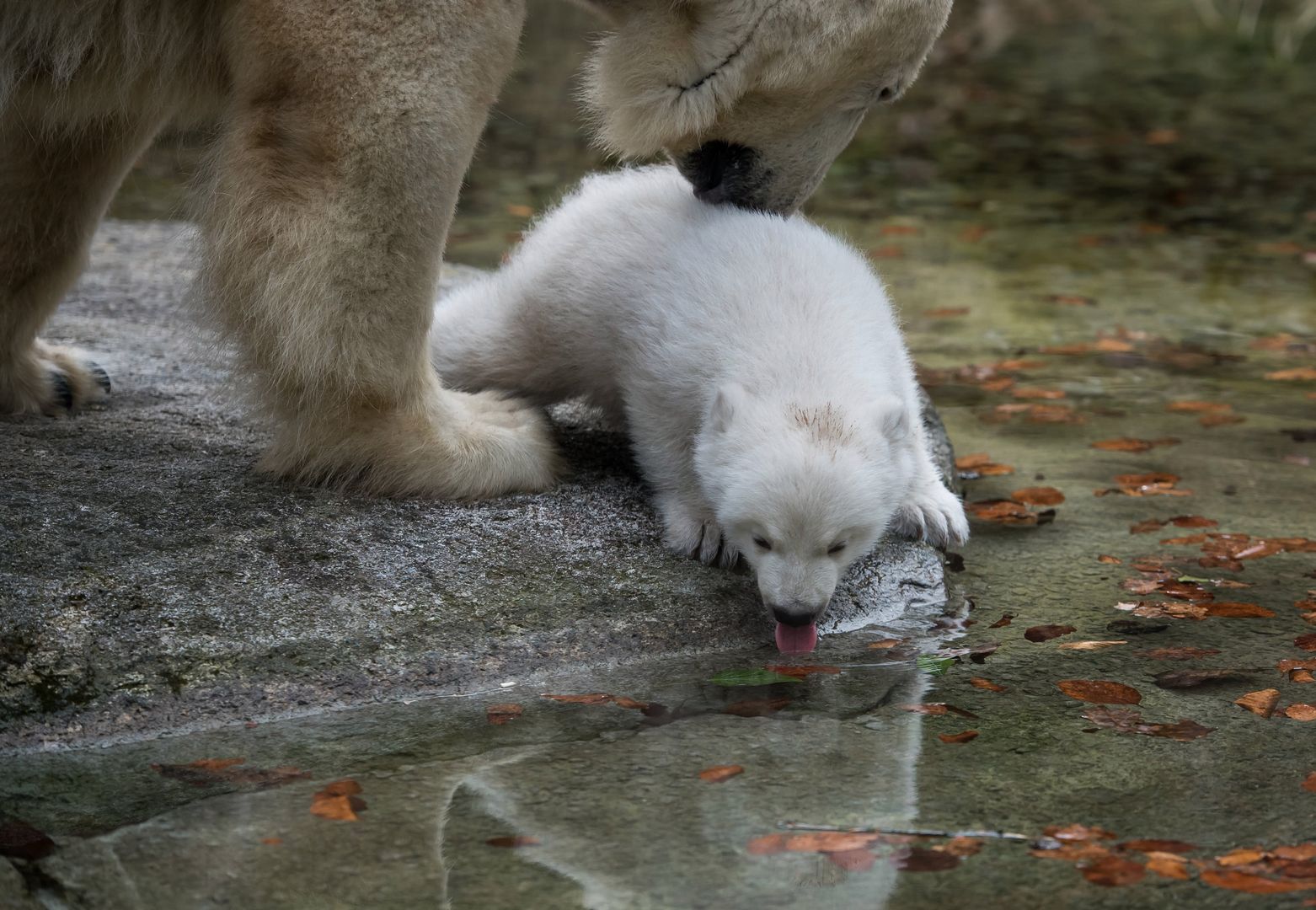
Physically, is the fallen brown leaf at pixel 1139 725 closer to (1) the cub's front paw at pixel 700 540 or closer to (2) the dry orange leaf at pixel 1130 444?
(1) the cub's front paw at pixel 700 540

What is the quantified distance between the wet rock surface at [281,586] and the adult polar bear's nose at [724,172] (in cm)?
67

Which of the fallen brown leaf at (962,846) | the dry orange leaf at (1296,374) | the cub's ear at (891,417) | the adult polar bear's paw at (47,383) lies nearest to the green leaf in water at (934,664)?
the cub's ear at (891,417)

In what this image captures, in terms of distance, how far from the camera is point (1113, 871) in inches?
84.7

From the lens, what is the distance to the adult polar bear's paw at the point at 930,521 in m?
3.48

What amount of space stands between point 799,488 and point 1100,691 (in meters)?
0.64

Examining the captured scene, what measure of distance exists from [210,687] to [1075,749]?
144cm

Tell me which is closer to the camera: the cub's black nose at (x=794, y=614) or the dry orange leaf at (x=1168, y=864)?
the dry orange leaf at (x=1168, y=864)

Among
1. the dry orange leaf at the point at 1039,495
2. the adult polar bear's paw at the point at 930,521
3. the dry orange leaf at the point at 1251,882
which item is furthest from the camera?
the dry orange leaf at the point at 1039,495

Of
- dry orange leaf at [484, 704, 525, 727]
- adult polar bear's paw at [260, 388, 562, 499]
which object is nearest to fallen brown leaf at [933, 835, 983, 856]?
dry orange leaf at [484, 704, 525, 727]

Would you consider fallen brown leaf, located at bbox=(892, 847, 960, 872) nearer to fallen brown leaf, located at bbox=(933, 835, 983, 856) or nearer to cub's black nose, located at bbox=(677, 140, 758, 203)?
fallen brown leaf, located at bbox=(933, 835, 983, 856)

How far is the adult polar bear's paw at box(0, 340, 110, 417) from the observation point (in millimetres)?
3754

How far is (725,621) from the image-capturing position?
3.09m

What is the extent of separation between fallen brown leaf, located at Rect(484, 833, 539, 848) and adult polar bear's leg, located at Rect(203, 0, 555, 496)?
1.16 meters

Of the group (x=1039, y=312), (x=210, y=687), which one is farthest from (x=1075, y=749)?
Result: (x=1039, y=312)
